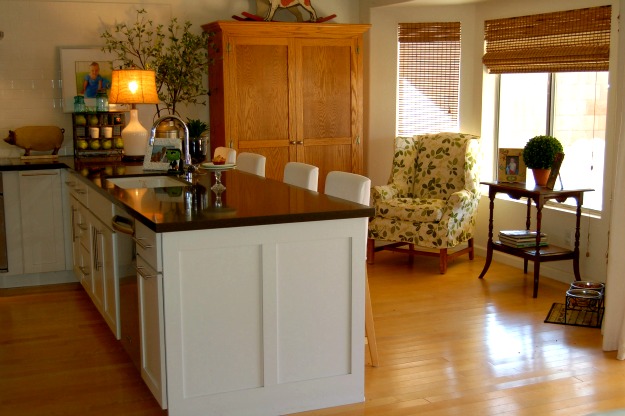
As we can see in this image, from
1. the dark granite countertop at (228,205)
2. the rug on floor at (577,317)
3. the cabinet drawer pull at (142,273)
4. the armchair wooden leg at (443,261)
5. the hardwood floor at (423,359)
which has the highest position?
the dark granite countertop at (228,205)

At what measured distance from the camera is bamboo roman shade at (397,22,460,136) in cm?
676

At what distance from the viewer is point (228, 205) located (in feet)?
11.5

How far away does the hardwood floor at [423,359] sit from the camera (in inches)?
141

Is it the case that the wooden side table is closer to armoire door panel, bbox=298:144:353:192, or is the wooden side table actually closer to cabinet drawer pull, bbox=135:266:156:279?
armoire door panel, bbox=298:144:353:192

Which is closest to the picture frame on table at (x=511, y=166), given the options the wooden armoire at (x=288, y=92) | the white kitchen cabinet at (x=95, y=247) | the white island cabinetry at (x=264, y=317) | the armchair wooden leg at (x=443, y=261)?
the armchair wooden leg at (x=443, y=261)

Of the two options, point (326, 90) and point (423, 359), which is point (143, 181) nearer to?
point (423, 359)

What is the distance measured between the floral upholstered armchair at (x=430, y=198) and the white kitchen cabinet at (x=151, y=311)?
2.98m

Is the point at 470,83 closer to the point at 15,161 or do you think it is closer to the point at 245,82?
the point at 245,82

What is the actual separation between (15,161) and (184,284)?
3.21 meters

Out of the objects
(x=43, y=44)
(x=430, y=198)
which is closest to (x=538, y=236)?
(x=430, y=198)

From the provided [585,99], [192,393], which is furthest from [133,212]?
[585,99]

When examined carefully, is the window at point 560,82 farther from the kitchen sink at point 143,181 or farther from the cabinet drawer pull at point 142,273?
the cabinet drawer pull at point 142,273

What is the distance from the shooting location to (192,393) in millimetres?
3248

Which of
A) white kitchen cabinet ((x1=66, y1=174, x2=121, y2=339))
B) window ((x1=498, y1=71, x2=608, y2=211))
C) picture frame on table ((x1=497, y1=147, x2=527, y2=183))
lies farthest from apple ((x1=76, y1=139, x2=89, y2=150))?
window ((x1=498, y1=71, x2=608, y2=211))
